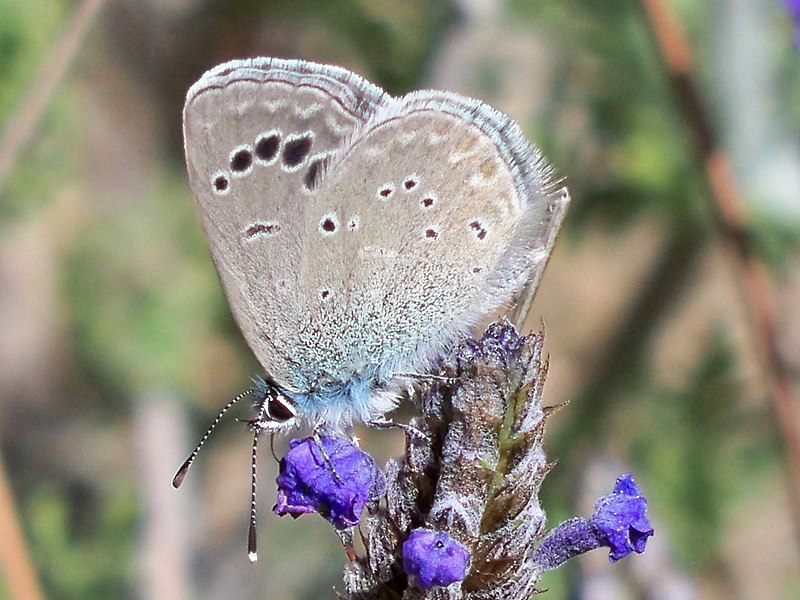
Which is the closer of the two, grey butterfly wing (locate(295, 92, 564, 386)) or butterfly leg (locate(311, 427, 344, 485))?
butterfly leg (locate(311, 427, 344, 485))

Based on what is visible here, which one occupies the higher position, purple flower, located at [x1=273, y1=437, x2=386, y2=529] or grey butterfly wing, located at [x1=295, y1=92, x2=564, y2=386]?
grey butterfly wing, located at [x1=295, y1=92, x2=564, y2=386]

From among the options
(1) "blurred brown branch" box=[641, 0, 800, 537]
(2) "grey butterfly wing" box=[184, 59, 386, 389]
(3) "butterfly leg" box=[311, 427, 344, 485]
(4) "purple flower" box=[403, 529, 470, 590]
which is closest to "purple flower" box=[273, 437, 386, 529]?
(3) "butterfly leg" box=[311, 427, 344, 485]

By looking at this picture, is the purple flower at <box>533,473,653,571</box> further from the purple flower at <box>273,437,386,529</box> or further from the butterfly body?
the butterfly body

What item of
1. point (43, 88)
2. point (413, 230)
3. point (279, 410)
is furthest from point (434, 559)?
point (43, 88)

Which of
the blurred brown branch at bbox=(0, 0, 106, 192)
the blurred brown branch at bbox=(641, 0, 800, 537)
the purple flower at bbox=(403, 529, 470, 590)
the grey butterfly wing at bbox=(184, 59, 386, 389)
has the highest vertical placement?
the blurred brown branch at bbox=(641, 0, 800, 537)

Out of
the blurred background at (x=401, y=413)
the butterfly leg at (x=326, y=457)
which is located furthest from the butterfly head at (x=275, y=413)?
the blurred background at (x=401, y=413)

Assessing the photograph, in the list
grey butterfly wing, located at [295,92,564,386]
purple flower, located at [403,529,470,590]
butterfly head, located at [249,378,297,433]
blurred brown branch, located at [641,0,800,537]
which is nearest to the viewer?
purple flower, located at [403,529,470,590]
